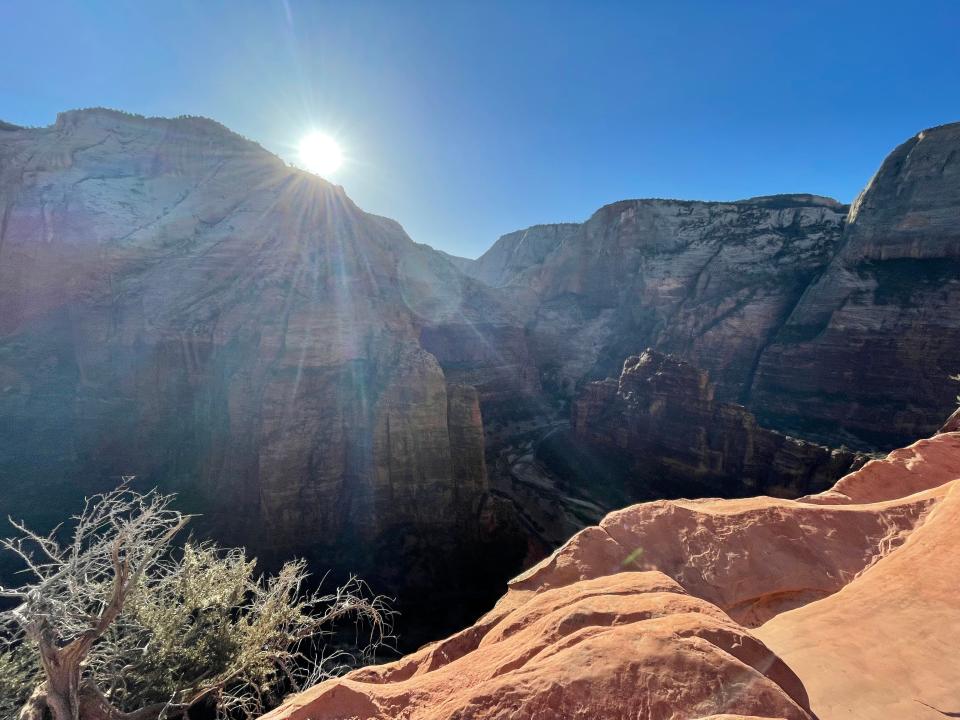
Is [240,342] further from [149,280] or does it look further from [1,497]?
[1,497]

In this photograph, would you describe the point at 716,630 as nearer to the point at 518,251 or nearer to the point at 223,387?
the point at 223,387

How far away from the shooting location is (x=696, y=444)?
988 inches

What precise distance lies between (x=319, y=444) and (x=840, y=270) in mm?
42191

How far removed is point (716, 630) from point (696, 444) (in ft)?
80.3

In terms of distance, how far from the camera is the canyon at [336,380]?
1847 cm

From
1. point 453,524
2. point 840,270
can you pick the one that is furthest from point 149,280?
point 840,270

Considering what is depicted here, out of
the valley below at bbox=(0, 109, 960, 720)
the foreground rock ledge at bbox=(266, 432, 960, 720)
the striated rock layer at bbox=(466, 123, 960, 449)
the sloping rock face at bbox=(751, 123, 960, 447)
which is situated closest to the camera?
the foreground rock ledge at bbox=(266, 432, 960, 720)

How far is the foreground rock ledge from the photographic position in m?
2.92

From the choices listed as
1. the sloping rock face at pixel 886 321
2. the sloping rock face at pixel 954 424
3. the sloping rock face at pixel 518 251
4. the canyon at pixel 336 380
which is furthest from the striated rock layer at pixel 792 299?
the sloping rock face at pixel 518 251

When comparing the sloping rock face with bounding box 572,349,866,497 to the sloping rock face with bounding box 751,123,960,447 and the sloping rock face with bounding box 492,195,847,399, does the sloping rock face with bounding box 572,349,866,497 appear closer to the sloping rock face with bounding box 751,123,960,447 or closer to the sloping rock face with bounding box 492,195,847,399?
the sloping rock face with bounding box 751,123,960,447

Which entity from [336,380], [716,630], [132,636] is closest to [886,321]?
[336,380]

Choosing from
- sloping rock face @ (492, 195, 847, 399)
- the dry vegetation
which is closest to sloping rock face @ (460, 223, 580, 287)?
sloping rock face @ (492, 195, 847, 399)

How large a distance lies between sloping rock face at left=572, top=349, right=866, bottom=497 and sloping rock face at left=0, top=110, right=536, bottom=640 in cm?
1281

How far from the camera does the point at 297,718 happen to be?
368 cm
